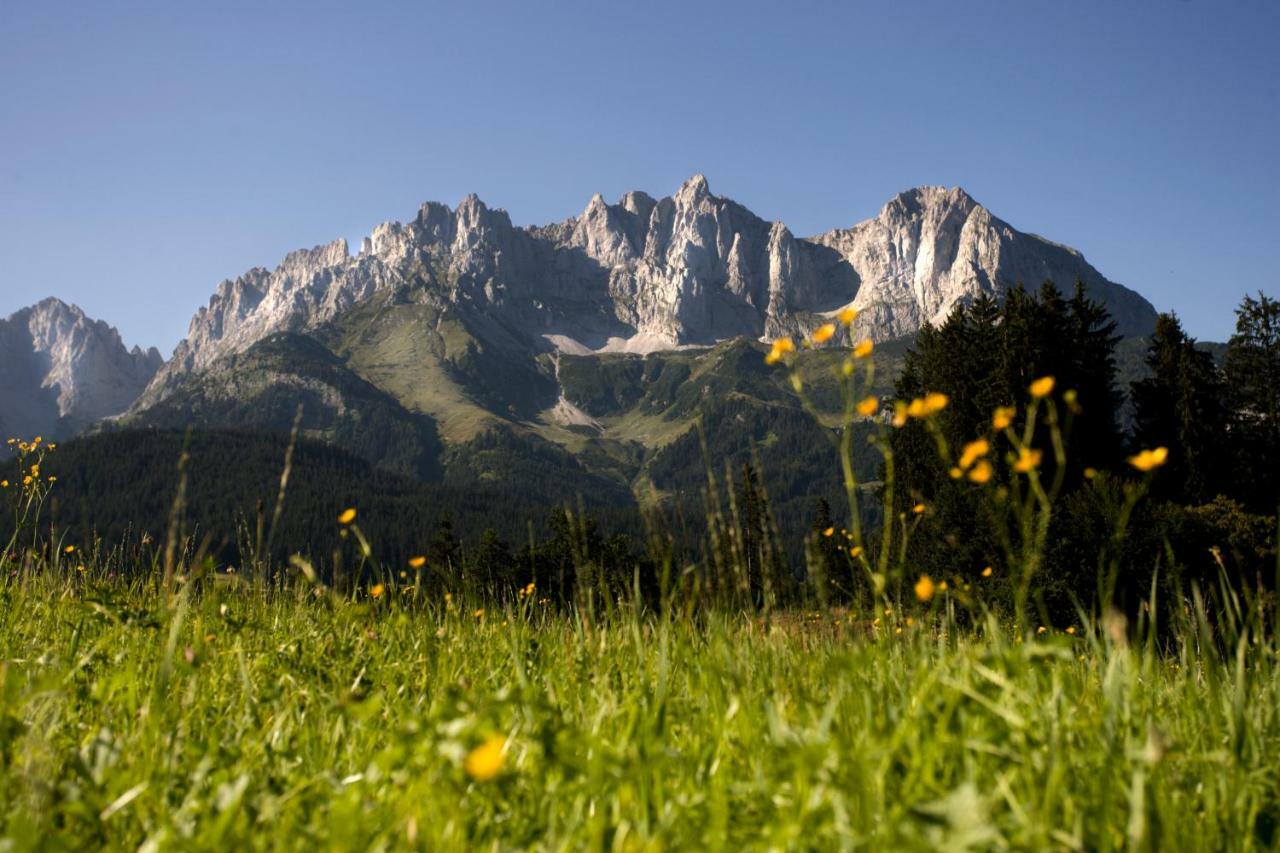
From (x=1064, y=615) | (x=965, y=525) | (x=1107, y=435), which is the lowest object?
(x=1064, y=615)

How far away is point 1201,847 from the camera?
83.0 inches

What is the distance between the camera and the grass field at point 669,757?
2.03 m

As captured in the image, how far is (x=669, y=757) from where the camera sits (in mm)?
2521

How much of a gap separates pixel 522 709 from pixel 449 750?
1.11 m

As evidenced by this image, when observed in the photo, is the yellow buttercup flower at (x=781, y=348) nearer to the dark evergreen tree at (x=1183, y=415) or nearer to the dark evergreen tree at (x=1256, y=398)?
the dark evergreen tree at (x=1183, y=415)

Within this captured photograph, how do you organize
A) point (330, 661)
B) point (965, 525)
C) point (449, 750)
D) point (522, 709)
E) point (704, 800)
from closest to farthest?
point (449, 750)
point (704, 800)
point (522, 709)
point (330, 661)
point (965, 525)

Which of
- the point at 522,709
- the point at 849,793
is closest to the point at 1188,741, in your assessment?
the point at 849,793

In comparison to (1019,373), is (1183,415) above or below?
below

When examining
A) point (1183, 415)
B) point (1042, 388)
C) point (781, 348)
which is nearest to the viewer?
point (1042, 388)

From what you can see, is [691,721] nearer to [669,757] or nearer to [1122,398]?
[669,757]

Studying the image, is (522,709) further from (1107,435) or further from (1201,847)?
(1107,435)

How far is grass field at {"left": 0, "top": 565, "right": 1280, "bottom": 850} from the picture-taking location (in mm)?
2029

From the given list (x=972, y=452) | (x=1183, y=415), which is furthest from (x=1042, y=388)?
(x=1183, y=415)

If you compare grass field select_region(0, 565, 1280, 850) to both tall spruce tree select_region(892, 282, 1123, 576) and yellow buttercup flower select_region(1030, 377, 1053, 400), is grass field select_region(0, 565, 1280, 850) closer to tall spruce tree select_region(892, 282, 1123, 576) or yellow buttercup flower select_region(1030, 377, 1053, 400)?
yellow buttercup flower select_region(1030, 377, 1053, 400)
